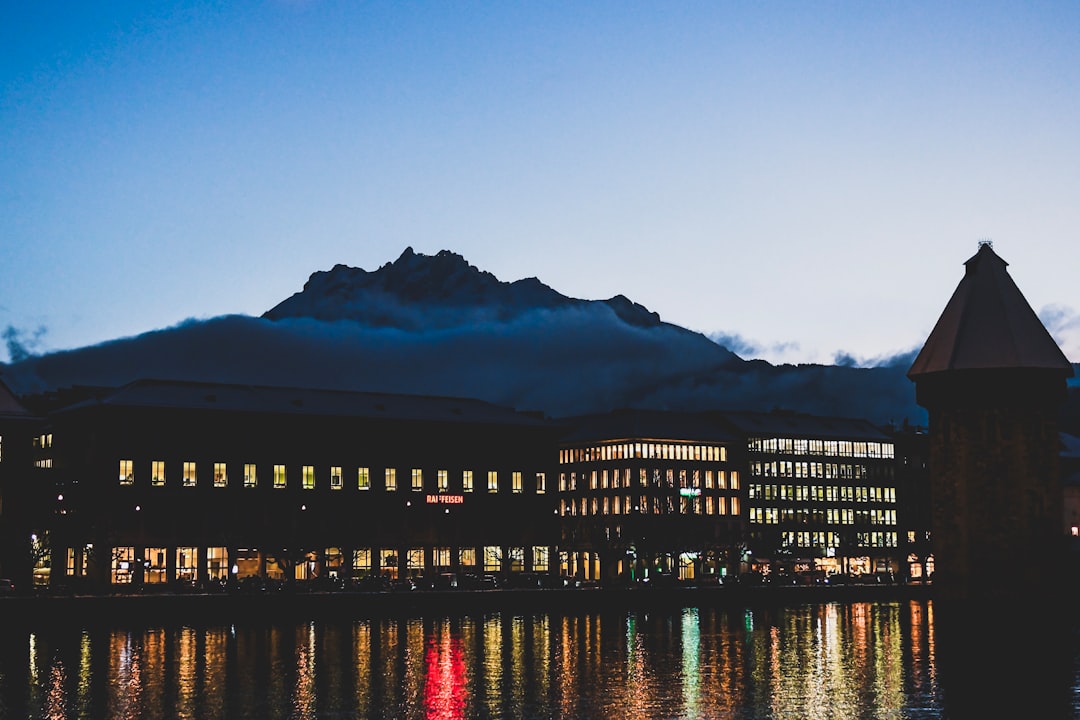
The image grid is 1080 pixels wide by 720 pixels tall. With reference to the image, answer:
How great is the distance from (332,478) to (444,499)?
11.0 m

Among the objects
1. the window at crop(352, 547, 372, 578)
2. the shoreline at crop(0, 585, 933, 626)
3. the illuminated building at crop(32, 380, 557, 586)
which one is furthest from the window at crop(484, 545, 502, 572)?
the shoreline at crop(0, 585, 933, 626)

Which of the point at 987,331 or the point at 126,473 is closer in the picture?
the point at 987,331

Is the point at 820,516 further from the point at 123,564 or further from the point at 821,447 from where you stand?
the point at 123,564

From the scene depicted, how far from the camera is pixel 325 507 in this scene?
13825cm

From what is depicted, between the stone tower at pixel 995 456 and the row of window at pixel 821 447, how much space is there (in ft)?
183

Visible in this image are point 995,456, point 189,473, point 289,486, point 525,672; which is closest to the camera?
point 525,672

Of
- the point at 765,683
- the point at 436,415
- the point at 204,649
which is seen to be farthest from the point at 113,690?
the point at 436,415

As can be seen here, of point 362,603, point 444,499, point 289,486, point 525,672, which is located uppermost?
point 289,486

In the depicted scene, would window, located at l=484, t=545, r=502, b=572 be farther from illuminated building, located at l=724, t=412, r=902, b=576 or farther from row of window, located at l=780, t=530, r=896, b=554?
row of window, located at l=780, t=530, r=896, b=554

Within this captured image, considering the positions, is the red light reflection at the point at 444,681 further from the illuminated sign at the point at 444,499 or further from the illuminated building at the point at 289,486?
the illuminated sign at the point at 444,499

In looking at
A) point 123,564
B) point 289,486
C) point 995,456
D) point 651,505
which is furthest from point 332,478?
point 995,456

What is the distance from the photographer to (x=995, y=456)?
113938mm

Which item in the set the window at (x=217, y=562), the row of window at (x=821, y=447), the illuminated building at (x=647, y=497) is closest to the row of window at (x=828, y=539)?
the illuminated building at (x=647, y=497)

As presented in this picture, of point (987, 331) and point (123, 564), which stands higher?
point (987, 331)
